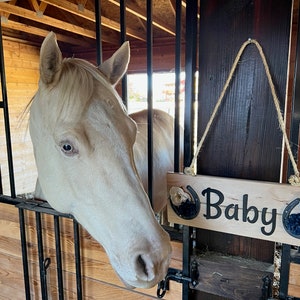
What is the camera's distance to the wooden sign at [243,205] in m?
0.68

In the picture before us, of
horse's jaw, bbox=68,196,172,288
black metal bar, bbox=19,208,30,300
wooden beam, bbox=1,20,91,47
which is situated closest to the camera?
horse's jaw, bbox=68,196,172,288

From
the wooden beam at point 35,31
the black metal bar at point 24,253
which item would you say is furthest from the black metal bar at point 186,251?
the wooden beam at point 35,31

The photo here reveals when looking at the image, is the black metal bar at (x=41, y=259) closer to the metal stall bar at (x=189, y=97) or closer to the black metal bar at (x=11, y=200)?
the black metal bar at (x=11, y=200)

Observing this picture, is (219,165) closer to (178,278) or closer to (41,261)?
(178,278)

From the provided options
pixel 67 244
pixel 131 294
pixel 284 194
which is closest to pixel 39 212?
pixel 67 244

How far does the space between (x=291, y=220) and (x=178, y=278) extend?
1.42 ft

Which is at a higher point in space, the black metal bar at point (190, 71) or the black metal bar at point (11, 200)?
the black metal bar at point (190, 71)

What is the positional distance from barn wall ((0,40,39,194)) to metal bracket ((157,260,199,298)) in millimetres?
3394

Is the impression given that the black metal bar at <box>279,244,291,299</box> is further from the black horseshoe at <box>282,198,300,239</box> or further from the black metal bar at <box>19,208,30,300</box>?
the black metal bar at <box>19,208,30,300</box>

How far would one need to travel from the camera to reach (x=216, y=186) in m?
0.75

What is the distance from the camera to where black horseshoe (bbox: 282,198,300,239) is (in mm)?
669

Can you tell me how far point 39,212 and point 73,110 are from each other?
23.9 inches

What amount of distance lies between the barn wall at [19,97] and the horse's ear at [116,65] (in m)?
3.34

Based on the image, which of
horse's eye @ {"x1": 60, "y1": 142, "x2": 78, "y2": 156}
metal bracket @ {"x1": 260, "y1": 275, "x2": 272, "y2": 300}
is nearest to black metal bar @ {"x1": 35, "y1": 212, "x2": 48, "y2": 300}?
horse's eye @ {"x1": 60, "y1": 142, "x2": 78, "y2": 156}
